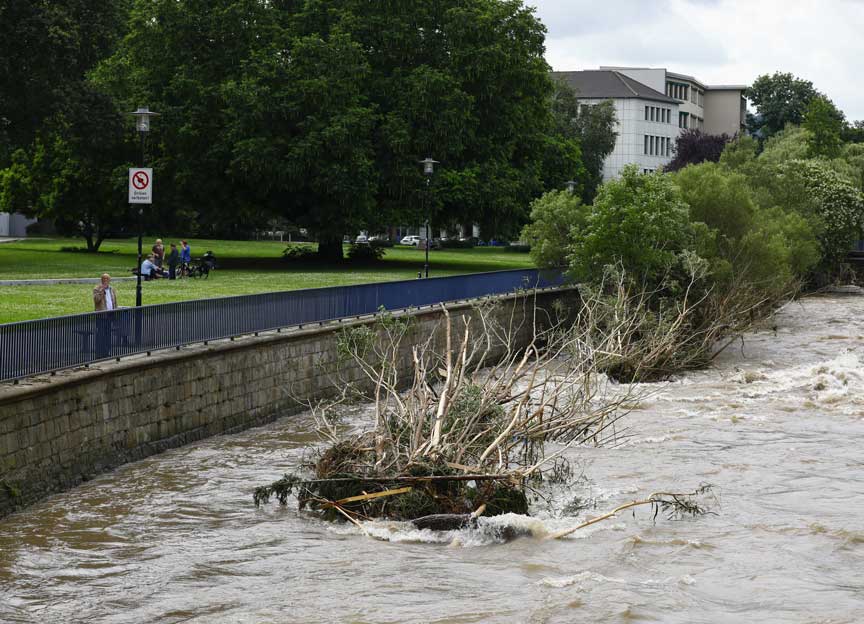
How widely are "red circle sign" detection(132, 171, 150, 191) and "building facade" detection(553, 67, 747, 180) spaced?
101180 millimetres

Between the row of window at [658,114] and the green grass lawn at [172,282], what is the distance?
228 feet

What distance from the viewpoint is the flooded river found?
1322 cm

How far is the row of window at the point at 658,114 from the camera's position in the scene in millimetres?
131625

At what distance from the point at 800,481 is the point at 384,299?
13.0 meters

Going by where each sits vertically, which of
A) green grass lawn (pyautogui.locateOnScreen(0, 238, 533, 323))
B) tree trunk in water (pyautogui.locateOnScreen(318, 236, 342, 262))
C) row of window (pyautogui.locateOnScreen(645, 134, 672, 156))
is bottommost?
green grass lawn (pyautogui.locateOnScreen(0, 238, 533, 323))

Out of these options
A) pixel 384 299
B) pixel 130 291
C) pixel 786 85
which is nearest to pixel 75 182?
pixel 130 291

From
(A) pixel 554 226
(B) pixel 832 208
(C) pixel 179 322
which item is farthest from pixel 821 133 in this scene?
(C) pixel 179 322

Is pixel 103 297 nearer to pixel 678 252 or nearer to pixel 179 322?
pixel 179 322

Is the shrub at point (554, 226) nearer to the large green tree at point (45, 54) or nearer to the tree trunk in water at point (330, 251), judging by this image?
the tree trunk in water at point (330, 251)

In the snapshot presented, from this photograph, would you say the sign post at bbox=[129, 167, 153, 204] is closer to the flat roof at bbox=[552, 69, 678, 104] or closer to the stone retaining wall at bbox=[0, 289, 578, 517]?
the stone retaining wall at bbox=[0, 289, 578, 517]

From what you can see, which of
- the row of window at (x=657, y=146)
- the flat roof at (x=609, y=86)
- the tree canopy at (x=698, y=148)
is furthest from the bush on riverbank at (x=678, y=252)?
the row of window at (x=657, y=146)

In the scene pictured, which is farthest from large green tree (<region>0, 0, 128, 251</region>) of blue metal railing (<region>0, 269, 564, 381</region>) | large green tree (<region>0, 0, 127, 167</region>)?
blue metal railing (<region>0, 269, 564, 381</region>)

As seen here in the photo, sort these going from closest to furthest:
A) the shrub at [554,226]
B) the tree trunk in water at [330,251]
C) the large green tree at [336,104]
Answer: the shrub at [554,226] < the large green tree at [336,104] < the tree trunk in water at [330,251]

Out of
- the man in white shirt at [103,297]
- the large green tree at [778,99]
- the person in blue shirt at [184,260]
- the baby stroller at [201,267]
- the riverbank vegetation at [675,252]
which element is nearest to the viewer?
the man in white shirt at [103,297]
